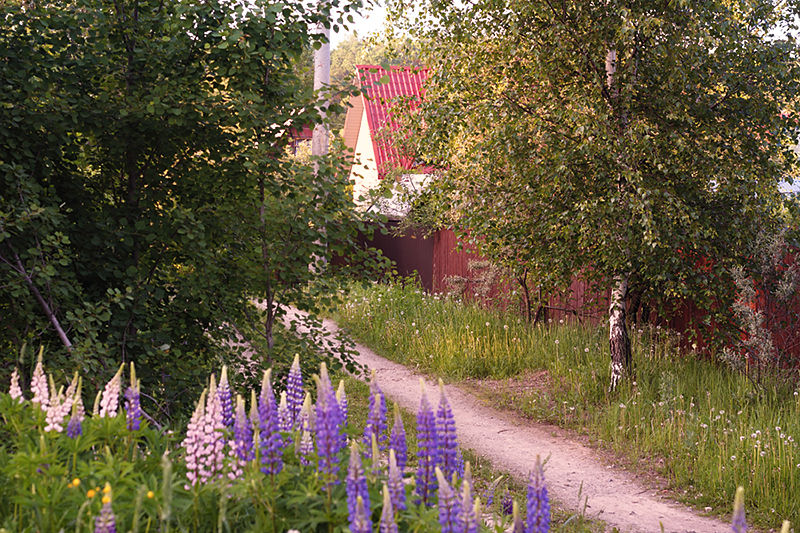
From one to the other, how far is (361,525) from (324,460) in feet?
1.47

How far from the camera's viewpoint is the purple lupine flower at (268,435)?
7.18 feet

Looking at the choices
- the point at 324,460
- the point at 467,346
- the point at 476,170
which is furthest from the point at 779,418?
the point at 324,460

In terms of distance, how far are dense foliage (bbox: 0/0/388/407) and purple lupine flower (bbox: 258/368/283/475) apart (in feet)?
7.26

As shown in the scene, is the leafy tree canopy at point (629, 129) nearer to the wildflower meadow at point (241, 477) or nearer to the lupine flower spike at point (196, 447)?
the wildflower meadow at point (241, 477)

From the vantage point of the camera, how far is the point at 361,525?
5.60 ft

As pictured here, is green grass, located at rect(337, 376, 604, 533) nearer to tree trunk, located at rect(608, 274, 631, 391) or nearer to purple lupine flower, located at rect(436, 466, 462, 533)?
purple lupine flower, located at rect(436, 466, 462, 533)

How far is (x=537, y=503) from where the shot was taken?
2.04 meters

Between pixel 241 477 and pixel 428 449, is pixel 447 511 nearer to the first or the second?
pixel 428 449

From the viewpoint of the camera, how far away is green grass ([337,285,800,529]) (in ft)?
17.2

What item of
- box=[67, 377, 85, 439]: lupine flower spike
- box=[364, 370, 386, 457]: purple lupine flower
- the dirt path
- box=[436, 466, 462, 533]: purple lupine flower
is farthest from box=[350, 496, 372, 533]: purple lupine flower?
the dirt path

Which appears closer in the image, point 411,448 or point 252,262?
point 252,262

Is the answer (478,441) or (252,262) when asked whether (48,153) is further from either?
(478,441)

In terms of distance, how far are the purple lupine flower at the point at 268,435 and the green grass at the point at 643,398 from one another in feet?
13.6

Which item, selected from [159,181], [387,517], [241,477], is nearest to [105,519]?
[241,477]
